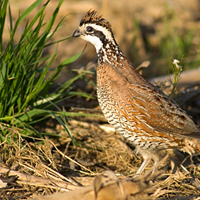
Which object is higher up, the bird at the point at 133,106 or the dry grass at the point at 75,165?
the bird at the point at 133,106

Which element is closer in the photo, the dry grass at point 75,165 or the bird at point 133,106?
the dry grass at point 75,165

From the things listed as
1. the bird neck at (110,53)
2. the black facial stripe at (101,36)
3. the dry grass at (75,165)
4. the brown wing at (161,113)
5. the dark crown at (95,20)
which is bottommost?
the dry grass at (75,165)

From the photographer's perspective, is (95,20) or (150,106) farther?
(95,20)

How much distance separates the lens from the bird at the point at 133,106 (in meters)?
3.47

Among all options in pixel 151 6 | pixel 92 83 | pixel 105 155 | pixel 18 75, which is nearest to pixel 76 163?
pixel 105 155

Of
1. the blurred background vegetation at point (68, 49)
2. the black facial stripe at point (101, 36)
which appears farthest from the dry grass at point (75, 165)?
the black facial stripe at point (101, 36)

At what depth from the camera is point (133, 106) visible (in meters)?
3.49

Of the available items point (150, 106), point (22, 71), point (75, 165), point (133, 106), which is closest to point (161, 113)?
point (150, 106)

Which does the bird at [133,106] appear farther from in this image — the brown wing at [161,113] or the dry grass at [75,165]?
the dry grass at [75,165]

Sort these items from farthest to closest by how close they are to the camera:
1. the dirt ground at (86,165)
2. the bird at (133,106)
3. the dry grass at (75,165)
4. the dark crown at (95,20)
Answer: the dark crown at (95,20) → the bird at (133,106) → the dry grass at (75,165) → the dirt ground at (86,165)

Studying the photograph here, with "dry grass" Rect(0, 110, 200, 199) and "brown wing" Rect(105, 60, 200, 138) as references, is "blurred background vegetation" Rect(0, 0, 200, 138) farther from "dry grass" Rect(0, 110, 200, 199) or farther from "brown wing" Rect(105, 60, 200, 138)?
"brown wing" Rect(105, 60, 200, 138)

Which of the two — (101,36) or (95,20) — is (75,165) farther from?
(95,20)

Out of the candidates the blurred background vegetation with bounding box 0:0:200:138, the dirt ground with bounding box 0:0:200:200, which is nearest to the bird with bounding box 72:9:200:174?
the dirt ground with bounding box 0:0:200:200

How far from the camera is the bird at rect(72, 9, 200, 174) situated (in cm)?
347
